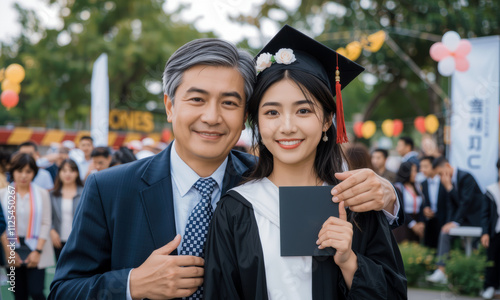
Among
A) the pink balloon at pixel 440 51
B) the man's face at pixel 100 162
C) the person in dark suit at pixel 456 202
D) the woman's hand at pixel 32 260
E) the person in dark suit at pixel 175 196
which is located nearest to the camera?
the person in dark suit at pixel 175 196

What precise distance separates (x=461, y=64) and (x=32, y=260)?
21.2 feet

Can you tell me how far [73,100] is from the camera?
65.4 ft

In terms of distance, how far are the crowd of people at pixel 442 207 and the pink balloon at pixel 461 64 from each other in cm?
148

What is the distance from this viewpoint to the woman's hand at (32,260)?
490cm

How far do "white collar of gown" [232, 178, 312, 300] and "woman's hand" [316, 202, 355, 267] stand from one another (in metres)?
0.17

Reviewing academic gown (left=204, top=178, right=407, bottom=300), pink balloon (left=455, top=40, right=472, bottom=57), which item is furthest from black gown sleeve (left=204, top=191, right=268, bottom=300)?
pink balloon (left=455, top=40, right=472, bottom=57)

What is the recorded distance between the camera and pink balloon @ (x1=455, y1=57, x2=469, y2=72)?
7.20 metres

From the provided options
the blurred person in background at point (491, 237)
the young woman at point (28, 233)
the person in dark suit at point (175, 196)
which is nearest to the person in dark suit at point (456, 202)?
the blurred person in background at point (491, 237)

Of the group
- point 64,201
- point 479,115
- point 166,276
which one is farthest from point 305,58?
point 479,115

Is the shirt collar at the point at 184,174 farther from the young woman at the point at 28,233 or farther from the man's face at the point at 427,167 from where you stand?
the man's face at the point at 427,167

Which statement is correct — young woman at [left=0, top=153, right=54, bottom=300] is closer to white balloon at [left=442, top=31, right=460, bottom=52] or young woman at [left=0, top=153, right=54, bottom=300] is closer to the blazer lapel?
the blazer lapel

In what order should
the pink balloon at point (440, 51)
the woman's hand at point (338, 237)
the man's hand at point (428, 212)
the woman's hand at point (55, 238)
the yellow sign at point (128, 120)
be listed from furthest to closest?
the yellow sign at point (128, 120)
the man's hand at point (428, 212)
the pink balloon at point (440, 51)
the woman's hand at point (55, 238)
the woman's hand at point (338, 237)

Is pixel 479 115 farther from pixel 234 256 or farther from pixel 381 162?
pixel 234 256

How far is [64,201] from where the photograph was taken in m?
5.78
